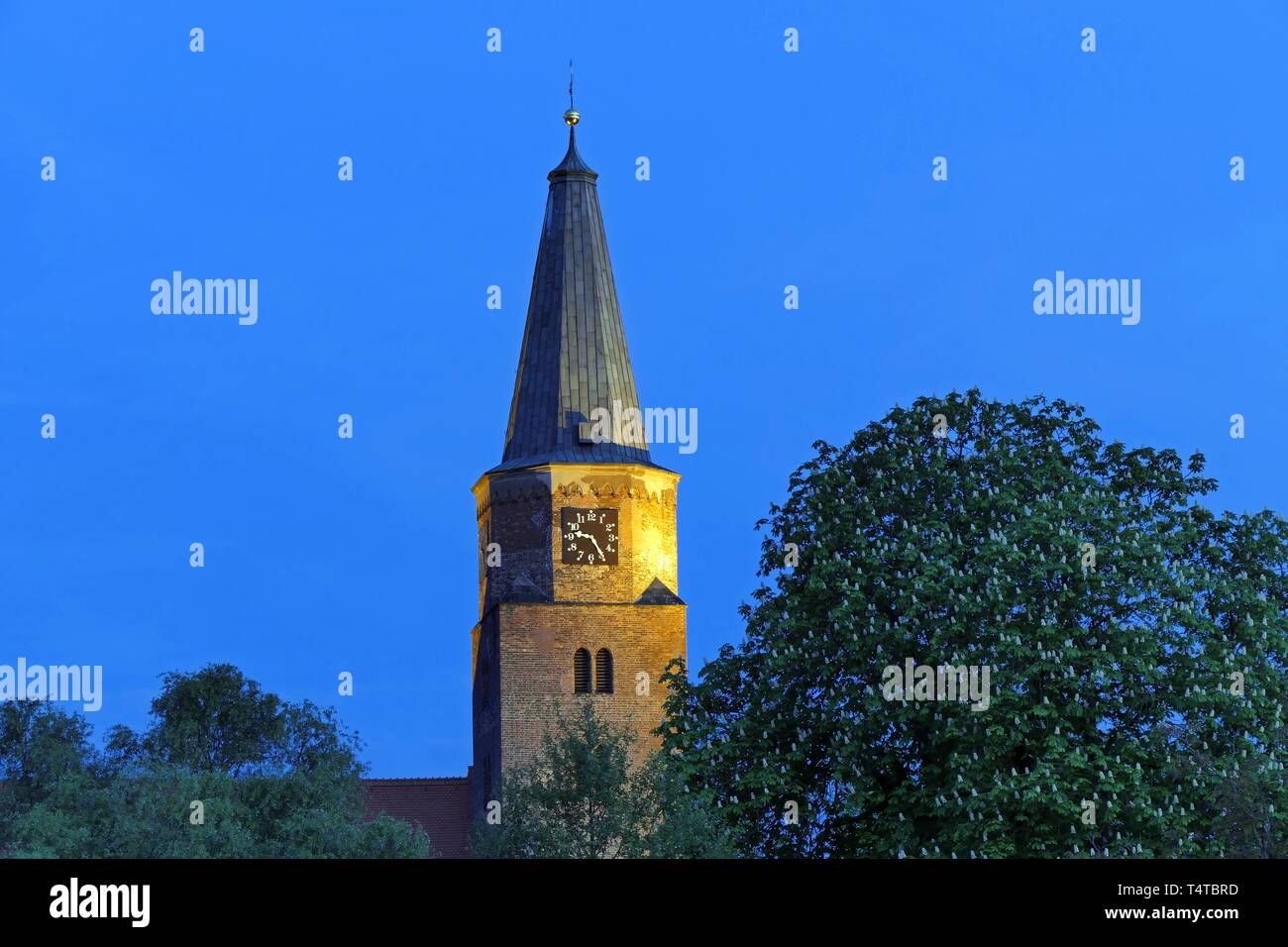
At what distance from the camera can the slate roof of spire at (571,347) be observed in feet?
208

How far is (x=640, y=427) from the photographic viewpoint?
64.9 metres

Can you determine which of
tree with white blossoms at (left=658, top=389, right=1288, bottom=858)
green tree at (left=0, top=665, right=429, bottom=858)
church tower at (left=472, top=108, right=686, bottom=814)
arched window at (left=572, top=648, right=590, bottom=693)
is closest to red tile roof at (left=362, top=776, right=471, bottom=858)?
church tower at (left=472, top=108, right=686, bottom=814)

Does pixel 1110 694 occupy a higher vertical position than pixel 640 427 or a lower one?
lower

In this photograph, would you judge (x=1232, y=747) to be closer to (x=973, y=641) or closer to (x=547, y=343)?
(x=973, y=641)

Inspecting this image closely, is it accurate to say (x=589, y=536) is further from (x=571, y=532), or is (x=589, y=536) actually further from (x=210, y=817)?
(x=210, y=817)

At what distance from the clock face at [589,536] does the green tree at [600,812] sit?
22.7 metres

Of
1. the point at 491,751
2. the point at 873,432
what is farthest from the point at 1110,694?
the point at 491,751

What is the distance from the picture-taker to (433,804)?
65.4 m

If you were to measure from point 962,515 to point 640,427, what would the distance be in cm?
2638

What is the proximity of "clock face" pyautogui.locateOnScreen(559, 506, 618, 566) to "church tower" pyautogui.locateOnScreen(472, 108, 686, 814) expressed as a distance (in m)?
0.04

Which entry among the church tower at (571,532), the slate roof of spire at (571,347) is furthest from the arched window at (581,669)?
the slate roof of spire at (571,347)

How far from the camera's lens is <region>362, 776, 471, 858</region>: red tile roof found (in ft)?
211

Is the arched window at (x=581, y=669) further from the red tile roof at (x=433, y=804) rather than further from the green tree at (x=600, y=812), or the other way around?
the green tree at (x=600, y=812)
